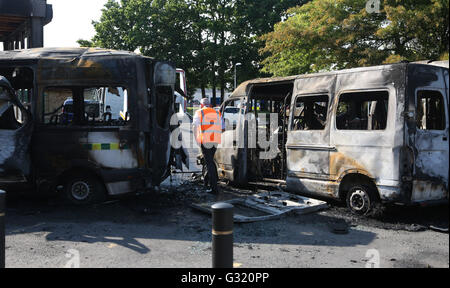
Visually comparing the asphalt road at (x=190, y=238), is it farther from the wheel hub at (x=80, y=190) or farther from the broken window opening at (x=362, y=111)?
the broken window opening at (x=362, y=111)

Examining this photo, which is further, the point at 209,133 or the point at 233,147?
the point at 233,147

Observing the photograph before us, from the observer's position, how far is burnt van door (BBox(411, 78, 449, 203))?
18.1 feet

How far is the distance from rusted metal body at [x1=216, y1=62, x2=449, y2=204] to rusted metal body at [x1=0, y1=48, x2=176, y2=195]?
7.82 feet

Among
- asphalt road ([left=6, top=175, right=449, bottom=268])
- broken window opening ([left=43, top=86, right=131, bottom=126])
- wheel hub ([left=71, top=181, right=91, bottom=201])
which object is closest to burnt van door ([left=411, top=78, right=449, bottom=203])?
asphalt road ([left=6, top=175, right=449, bottom=268])

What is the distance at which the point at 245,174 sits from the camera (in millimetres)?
8602

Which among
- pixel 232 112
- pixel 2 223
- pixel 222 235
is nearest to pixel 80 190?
pixel 2 223

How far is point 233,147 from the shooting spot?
28.7 ft

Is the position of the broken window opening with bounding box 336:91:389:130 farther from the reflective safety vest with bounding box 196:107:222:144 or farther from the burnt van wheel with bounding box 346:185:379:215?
the reflective safety vest with bounding box 196:107:222:144

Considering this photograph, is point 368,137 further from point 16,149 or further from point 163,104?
point 16,149

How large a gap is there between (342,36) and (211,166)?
7.79 m

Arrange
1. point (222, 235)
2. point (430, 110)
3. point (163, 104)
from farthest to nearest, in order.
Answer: point (163, 104) < point (430, 110) < point (222, 235)

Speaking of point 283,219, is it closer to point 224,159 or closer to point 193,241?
point 193,241

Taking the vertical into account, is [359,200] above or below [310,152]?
below

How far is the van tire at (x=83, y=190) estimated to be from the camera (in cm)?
705
